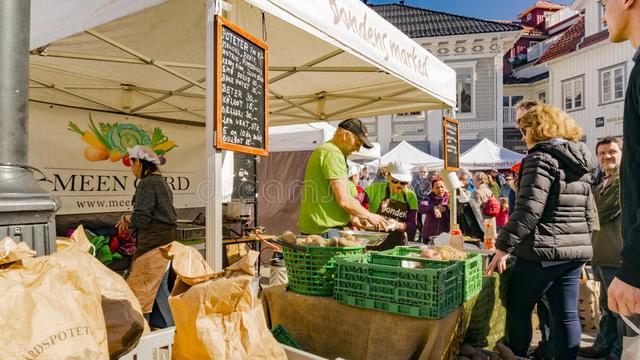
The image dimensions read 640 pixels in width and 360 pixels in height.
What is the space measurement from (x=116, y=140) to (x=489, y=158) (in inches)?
476

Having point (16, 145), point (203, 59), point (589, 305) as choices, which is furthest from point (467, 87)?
point (16, 145)

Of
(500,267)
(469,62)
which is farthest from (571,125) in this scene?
(469,62)

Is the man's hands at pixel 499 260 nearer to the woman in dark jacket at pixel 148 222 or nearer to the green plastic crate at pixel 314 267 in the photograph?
the green plastic crate at pixel 314 267

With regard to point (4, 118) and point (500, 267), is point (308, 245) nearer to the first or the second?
point (500, 267)

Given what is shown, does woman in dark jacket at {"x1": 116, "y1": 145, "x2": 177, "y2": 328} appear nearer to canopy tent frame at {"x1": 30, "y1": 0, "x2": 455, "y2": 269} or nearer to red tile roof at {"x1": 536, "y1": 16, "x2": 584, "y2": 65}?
canopy tent frame at {"x1": 30, "y1": 0, "x2": 455, "y2": 269}

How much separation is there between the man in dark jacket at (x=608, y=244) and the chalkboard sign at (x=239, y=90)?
10.2ft

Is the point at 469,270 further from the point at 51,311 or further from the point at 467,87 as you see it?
the point at 467,87

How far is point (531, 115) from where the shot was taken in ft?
9.75

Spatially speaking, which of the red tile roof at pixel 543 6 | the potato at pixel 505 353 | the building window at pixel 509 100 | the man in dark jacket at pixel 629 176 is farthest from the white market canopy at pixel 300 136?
the red tile roof at pixel 543 6

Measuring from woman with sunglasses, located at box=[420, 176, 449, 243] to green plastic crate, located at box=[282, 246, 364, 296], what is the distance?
15.7ft

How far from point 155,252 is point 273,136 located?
4.48 m

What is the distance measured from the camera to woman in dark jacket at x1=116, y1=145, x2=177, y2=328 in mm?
3842

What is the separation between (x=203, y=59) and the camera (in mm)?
4246

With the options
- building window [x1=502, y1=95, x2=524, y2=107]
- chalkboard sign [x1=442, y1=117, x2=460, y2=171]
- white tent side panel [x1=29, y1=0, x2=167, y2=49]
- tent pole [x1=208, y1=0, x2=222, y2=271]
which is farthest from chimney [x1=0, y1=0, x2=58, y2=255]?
building window [x1=502, y1=95, x2=524, y2=107]
